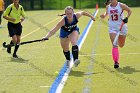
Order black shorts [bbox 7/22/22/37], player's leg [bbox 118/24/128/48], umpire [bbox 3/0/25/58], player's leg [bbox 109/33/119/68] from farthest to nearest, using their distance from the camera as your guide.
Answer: black shorts [bbox 7/22/22/37] < umpire [bbox 3/0/25/58] < player's leg [bbox 118/24/128/48] < player's leg [bbox 109/33/119/68]

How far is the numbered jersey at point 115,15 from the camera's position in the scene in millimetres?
11486

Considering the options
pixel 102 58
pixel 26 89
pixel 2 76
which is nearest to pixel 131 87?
pixel 26 89

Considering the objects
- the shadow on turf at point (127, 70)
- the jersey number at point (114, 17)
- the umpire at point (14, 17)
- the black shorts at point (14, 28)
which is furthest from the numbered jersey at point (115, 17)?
the black shorts at point (14, 28)

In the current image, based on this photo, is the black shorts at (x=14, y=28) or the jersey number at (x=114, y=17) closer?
the jersey number at (x=114, y=17)

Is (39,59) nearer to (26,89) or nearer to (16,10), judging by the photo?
(16,10)

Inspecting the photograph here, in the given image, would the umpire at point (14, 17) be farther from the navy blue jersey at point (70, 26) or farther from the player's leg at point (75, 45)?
the player's leg at point (75, 45)

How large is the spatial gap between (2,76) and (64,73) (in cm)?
151

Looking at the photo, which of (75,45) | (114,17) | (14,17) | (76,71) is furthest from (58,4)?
(76,71)

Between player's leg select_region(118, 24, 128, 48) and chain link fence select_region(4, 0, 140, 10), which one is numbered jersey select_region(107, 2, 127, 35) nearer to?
player's leg select_region(118, 24, 128, 48)

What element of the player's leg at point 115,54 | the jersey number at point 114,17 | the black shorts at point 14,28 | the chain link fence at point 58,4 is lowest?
the chain link fence at point 58,4

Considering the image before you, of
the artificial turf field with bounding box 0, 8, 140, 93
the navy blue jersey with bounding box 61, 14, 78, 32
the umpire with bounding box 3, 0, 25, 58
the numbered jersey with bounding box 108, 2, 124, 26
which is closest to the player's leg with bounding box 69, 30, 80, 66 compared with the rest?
the navy blue jersey with bounding box 61, 14, 78, 32

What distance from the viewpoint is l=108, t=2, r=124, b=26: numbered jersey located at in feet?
37.7

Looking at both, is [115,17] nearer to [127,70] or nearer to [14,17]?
[127,70]

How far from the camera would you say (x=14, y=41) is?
46.0ft
